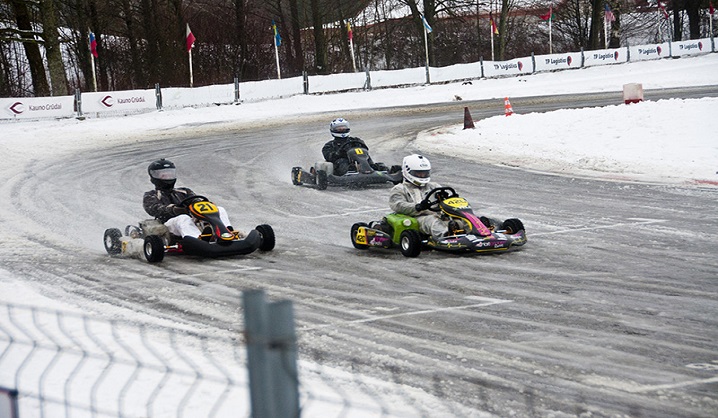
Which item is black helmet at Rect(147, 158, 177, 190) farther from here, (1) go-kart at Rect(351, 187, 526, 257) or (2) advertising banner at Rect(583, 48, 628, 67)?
(2) advertising banner at Rect(583, 48, 628, 67)

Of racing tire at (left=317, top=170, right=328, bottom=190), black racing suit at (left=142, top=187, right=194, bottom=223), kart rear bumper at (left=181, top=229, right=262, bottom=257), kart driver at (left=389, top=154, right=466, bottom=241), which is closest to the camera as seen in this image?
kart rear bumper at (left=181, top=229, right=262, bottom=257)

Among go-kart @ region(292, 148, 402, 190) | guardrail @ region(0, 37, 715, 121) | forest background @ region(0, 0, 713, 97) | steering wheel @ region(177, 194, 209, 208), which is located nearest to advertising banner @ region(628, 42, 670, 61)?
guardrail @ region(0, 37, 715, 121)

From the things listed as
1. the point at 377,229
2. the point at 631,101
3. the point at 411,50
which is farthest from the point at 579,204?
the point at 411,50

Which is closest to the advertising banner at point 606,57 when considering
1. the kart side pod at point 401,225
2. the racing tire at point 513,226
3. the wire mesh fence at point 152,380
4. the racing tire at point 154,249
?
the racing tire at point 513,226

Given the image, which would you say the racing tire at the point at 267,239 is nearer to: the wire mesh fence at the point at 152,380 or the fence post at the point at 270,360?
the wire mesh fence at the point at 152,380

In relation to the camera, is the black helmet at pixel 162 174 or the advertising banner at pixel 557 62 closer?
the black helmet at pixel 162 174

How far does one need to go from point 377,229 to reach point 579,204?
3.80m

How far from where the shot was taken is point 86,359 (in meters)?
5.60

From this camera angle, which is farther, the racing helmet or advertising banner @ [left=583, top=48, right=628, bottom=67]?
advertising banner @ [left=583, top=48, right=628, bottom=67]

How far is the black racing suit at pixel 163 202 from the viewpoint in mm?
10219

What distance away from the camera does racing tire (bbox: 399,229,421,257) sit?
930 centimetres

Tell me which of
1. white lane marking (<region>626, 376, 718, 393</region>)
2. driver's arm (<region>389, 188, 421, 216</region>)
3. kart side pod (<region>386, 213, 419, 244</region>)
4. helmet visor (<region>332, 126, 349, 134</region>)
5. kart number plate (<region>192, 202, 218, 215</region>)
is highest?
helmet visor (<region>332, 126, 349, 134</region>)

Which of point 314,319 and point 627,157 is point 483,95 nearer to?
point 627,157

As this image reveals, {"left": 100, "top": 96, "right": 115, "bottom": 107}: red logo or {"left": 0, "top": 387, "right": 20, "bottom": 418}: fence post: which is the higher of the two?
{"left": 100, "top": 96, "right": 115, "bottom": 107}: red logo
